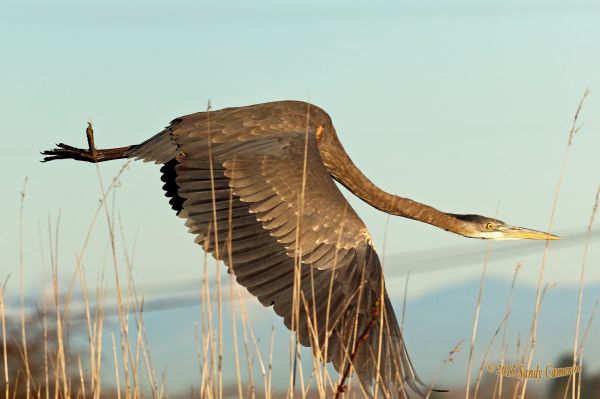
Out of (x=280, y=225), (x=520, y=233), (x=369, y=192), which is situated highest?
(x=369, y=192)

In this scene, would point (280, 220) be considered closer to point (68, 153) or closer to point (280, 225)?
point (280, 225)

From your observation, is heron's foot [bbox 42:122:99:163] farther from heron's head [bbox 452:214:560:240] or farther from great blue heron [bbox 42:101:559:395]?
heron's head [bbox 452:214:560:240]

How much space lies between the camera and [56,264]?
11.7 ft

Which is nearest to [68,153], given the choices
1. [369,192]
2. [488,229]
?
[369,192]

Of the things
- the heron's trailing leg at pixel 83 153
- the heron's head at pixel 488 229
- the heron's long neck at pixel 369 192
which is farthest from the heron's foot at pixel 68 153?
the heron's head at pixel 488 229

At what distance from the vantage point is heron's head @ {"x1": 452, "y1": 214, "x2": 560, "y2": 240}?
6367 mm

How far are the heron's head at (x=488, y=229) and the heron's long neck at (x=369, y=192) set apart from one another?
10cm

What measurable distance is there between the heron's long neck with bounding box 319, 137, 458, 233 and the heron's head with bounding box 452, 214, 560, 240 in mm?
95

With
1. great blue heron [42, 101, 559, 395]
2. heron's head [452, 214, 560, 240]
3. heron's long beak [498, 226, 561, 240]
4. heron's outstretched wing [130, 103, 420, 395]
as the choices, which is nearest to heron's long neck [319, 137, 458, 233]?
heron's head [452, 214, 560, 240]

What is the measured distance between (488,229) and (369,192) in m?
0.85

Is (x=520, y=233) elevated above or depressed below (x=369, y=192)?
below

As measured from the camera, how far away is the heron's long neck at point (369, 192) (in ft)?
20.1

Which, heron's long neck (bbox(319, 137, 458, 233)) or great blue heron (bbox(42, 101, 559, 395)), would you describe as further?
heron's long neck (bbox(319, 137, 458, 233))

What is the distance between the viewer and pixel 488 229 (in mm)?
6383
